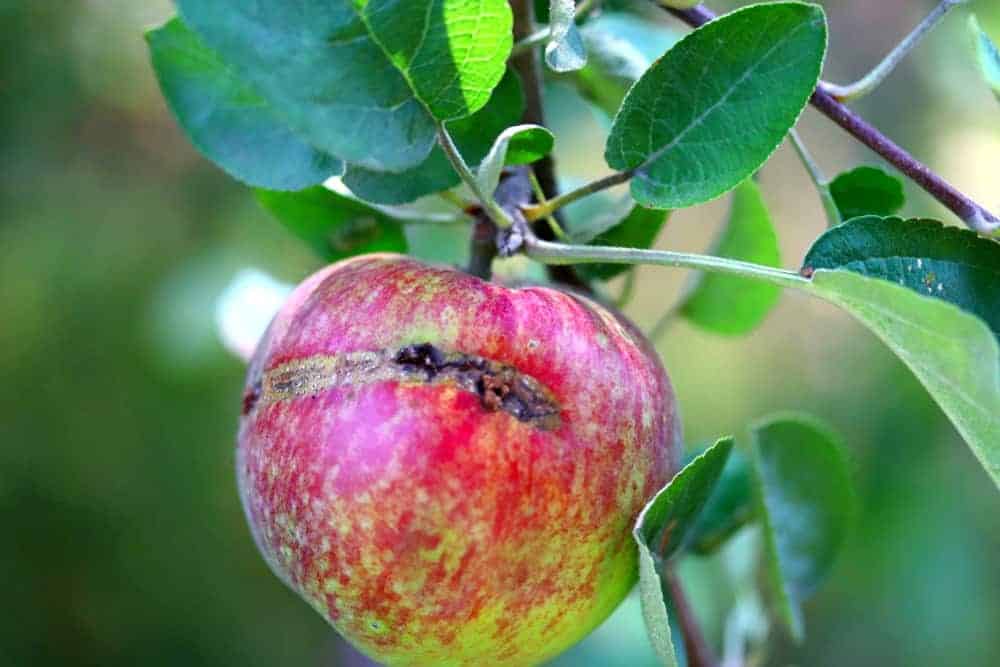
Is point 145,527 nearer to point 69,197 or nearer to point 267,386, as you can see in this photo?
point 69,197

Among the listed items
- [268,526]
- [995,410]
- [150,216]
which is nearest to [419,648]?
[268,526]

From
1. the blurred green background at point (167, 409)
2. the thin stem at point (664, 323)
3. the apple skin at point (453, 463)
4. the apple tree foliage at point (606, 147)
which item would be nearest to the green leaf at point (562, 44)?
the apple tree foliage at point (606, 147)

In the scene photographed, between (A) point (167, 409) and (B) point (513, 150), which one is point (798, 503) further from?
(A) point (167, 409)

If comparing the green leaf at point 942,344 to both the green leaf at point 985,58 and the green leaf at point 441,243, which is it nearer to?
the green leaf at point 985,58

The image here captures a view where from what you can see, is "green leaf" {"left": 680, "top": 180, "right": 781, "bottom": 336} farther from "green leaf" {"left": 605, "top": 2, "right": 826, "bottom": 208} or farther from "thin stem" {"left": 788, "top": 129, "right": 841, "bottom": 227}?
"green leaf" {"left": 605, "top": 2, "right": 826, "bottom": 208}

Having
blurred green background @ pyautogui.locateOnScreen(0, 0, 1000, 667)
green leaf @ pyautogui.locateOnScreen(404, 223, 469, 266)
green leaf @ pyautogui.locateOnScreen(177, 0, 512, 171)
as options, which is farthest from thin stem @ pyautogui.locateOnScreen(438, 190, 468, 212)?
blurred green background @ pyautogui.locateOnScreen(0, 0, 1000, 667)

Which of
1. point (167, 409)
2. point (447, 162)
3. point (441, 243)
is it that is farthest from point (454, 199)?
point (167, 409)
